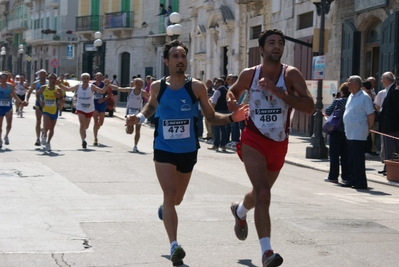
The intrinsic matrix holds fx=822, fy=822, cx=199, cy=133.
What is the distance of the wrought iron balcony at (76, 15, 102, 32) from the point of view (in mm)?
56406

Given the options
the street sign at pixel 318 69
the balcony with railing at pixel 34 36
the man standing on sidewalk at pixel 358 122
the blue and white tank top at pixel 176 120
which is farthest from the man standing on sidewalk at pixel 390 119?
the balcony with railing at pixel 34 36

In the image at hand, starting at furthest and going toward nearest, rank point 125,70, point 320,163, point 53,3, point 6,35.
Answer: point 6,35, point 53,3, point 125,70, point 320,163

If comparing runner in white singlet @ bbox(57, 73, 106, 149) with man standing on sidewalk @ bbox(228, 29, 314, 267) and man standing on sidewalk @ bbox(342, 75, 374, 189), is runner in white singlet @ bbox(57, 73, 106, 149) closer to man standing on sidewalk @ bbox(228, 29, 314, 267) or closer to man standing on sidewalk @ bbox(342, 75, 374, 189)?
man standing on sidewalk @ bbox(342, 75, 374, 189)

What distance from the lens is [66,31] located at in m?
66.4

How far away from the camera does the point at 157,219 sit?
9008 mm

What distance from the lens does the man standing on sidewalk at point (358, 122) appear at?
12.9 meters

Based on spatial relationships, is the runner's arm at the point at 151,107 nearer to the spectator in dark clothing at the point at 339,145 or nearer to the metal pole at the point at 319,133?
the spectator in dark clothing at the point at 339,145

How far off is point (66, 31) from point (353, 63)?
46722mm

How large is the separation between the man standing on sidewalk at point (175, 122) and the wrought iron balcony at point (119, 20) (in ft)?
148

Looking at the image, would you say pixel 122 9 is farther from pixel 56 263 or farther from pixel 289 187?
pixel 56 263

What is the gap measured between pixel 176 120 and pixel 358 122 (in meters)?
6.49

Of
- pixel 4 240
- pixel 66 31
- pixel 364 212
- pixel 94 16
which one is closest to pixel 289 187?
pixel 364 212

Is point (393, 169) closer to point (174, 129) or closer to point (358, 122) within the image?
point (358, 122)

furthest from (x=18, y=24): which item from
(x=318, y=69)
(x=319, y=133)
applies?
(x=319, y=133)
